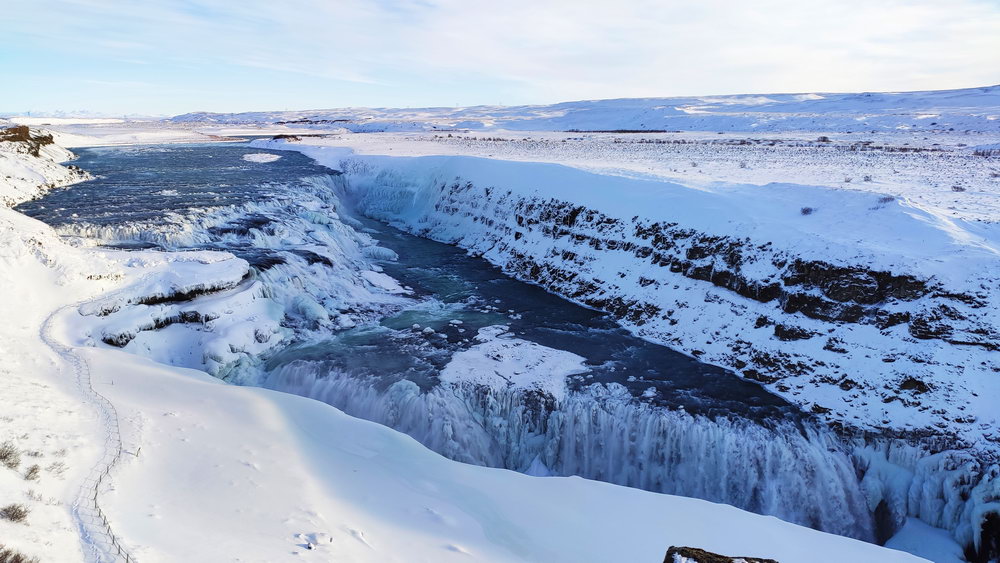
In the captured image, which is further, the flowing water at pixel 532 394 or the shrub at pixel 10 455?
the flowing water at pixel 532 394

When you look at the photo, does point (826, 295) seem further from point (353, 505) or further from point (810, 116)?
point (810, 116)

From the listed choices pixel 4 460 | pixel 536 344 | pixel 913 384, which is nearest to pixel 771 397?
pixel 913 384

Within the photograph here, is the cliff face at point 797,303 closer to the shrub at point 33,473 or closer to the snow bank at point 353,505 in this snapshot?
the snow bank at point 353,505

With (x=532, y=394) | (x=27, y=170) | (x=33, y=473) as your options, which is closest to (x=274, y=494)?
(x=33, y=473)

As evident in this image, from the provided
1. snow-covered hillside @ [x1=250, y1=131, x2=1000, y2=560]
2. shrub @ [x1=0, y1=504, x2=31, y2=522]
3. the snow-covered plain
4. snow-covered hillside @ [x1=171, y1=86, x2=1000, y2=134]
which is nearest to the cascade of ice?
snow-covered hillside @ [x1=250, y1=131, x2=1000, y2=560]

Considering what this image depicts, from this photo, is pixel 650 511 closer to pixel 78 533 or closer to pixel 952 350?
pixel 78 533

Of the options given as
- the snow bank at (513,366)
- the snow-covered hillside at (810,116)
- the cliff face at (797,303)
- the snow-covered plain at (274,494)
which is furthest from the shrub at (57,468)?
the snow-covered hillside at (810,116)

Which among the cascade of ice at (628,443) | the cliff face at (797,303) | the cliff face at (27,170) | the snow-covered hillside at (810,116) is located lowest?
the cascade of ice at (628,443)
